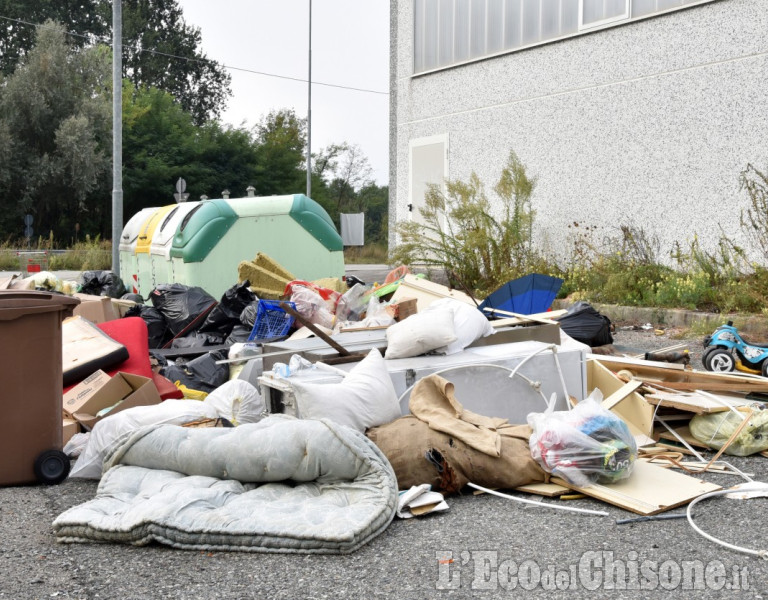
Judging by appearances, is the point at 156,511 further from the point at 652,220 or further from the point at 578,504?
the point at 652,220

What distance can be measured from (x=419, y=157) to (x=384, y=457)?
13234mm

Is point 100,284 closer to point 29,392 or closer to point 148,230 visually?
point 148,230

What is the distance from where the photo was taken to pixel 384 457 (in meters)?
4.02

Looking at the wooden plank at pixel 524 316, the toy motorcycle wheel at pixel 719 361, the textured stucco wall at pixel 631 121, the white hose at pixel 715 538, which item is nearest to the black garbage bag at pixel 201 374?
the wooden plank at pixel 524 316

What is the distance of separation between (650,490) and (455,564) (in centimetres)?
122

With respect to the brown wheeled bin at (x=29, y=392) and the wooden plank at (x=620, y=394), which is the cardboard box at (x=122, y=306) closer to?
the brown wheeled bin at (x=29, y=392)

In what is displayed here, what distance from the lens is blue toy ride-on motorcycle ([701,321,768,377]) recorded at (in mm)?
6641

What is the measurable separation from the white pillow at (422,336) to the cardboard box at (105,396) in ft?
4.97

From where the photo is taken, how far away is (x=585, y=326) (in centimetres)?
716

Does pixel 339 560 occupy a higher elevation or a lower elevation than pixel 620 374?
lower

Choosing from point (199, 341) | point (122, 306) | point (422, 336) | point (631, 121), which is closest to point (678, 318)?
point (631, 121)

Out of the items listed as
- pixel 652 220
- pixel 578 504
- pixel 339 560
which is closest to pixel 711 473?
pixel 578 504

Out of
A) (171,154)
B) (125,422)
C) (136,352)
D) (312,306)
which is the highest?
(171,154)

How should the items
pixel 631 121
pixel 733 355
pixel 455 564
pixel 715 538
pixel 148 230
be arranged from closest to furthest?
pixel 455 564 < pixel 715 538 < pixel 733 355 < pixel 631 121 < pixel 148 230
